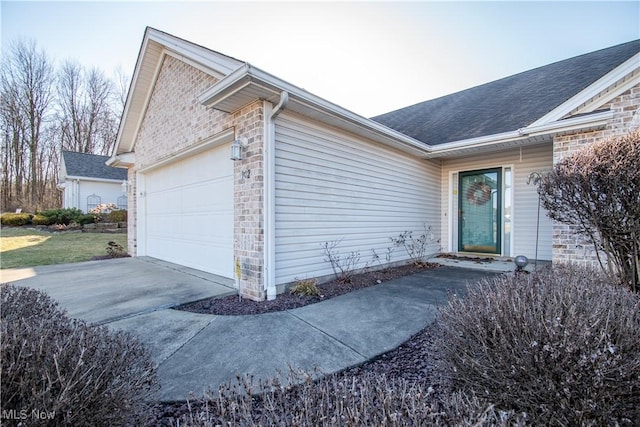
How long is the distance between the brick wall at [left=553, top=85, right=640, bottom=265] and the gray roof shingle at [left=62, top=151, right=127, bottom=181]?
22.9m

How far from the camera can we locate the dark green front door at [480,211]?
776 centimetres

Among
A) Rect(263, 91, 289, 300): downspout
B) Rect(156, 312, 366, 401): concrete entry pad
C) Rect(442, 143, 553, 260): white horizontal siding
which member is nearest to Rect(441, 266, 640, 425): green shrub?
Rect(156, 312, 366, 401): concrete entry pad

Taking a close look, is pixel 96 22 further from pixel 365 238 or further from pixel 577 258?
pixel 577 258

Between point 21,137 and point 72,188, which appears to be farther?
point 21,137

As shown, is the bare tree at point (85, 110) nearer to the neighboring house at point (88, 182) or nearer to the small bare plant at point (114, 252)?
the neighboring house at point (88, 182)

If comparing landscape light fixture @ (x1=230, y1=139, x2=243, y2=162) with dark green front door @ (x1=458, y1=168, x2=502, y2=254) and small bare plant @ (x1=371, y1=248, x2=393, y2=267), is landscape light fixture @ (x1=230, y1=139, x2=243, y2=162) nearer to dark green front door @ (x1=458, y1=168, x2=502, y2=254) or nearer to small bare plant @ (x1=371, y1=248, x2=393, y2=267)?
small bare plant @ (x1=371, y1=248, x2=393, y2=267)

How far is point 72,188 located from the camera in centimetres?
1878

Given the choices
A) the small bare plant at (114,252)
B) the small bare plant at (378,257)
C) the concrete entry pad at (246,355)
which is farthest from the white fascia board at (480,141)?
the small bare plant at (114,252)

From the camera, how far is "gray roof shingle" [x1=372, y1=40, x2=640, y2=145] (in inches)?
269

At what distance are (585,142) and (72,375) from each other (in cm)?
768

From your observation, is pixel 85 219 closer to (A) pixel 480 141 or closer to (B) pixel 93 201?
(B) pixel 93 201

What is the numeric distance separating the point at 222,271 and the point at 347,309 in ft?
9.59

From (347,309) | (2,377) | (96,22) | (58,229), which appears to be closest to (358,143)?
(347,309)

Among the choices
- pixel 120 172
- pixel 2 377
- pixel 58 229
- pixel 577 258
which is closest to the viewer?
pixel 2 377
